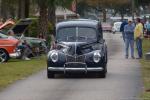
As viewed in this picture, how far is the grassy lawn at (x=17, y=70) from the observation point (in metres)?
18.9

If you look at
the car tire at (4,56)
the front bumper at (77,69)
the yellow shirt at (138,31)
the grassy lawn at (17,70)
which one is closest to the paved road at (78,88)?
the front bumper at (77,69)

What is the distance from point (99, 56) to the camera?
19.2 meters

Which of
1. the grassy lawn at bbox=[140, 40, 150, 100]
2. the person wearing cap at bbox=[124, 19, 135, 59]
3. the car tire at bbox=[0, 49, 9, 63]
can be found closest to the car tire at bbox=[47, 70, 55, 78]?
the grassy lawn at bbox=[140, 40, 150, 100]

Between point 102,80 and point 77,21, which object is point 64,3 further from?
point 102,80

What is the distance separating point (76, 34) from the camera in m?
20.9

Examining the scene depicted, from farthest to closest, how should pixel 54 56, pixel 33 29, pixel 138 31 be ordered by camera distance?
pixel 33 29
pixel 138 31
pixel 54 56

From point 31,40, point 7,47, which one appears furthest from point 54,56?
point 31,40

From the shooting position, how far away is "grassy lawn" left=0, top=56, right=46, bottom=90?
62.0ft

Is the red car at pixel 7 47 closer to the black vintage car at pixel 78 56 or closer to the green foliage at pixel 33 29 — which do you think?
the black vintage car at pixel 78 56

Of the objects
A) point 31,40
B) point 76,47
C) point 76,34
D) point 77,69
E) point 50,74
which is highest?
point 76,34

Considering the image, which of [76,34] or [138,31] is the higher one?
[76,34]

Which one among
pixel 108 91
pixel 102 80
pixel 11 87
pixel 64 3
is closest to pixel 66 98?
pixel 108 91

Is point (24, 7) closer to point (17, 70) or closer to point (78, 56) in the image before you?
point (17, 70)

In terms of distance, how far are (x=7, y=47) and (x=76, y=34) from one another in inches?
269
